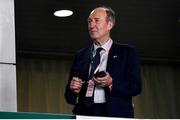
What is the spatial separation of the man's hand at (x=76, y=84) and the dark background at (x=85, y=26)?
2880 mm

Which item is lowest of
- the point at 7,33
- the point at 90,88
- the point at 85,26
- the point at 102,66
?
the point at 90,88

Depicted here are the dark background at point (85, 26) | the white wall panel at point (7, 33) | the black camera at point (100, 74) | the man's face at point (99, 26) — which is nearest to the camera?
the black camera at point (100, 74)

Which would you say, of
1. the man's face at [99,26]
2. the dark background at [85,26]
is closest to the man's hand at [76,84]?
the man's face at [99,26]

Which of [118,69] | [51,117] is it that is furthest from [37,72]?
[51,117]

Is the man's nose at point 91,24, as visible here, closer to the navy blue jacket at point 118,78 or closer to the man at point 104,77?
the man at point 104,77

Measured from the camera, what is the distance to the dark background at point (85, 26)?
6.84m

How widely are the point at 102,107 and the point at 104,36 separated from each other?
50 cm

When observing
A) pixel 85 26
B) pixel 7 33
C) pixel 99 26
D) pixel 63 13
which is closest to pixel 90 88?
pixel 99 26

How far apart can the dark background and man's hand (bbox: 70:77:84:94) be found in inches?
113

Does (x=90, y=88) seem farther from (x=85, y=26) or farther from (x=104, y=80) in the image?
(x=85, y=26)

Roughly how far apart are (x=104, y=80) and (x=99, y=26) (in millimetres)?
422

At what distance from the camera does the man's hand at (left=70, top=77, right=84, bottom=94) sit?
3.88 m

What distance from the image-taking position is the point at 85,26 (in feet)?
24.3

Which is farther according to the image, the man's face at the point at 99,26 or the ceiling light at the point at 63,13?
the ceiling light at the point at 63,13
